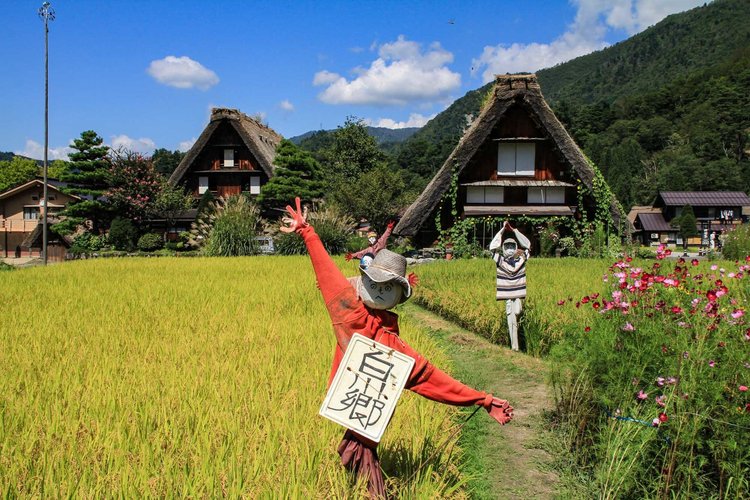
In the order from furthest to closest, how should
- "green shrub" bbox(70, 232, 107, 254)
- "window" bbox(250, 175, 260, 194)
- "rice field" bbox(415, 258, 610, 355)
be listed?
"window" bbox(250, 175, 260, 194) < "green shrub" bbox(70, 232, 107, 254) < "rice field" bbox(415, 258, 610, 355)

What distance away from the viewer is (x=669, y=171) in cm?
4084

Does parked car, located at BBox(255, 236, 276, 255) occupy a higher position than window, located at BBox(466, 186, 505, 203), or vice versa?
window, located at BBox(466, 186, 505, 203)

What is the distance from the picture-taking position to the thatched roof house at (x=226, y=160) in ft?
73.2

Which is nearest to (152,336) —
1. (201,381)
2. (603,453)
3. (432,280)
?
(201,381)

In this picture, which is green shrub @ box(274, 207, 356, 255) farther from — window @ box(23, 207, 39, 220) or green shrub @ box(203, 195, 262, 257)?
window @ box(23, 207, 39, 220)

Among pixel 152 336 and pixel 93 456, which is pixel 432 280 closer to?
pixel 152 336

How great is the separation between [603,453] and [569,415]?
479 mm

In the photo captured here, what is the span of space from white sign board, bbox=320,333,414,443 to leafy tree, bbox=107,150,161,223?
65.8 feet

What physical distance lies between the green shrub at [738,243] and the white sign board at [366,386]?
35.3 feet

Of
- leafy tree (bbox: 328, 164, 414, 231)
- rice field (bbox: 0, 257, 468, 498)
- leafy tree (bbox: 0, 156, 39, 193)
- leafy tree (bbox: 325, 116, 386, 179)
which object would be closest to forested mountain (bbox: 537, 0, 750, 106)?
leafy tree (bbox: 325, 116, 386, 179)

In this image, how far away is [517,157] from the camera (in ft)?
51.3

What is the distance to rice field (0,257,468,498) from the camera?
→ 6.67 feet

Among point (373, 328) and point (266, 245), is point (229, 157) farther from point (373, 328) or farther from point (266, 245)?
point (373, 328)

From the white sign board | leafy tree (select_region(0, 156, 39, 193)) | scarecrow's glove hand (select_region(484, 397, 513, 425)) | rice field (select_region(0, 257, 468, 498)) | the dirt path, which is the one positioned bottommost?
the dirt path
